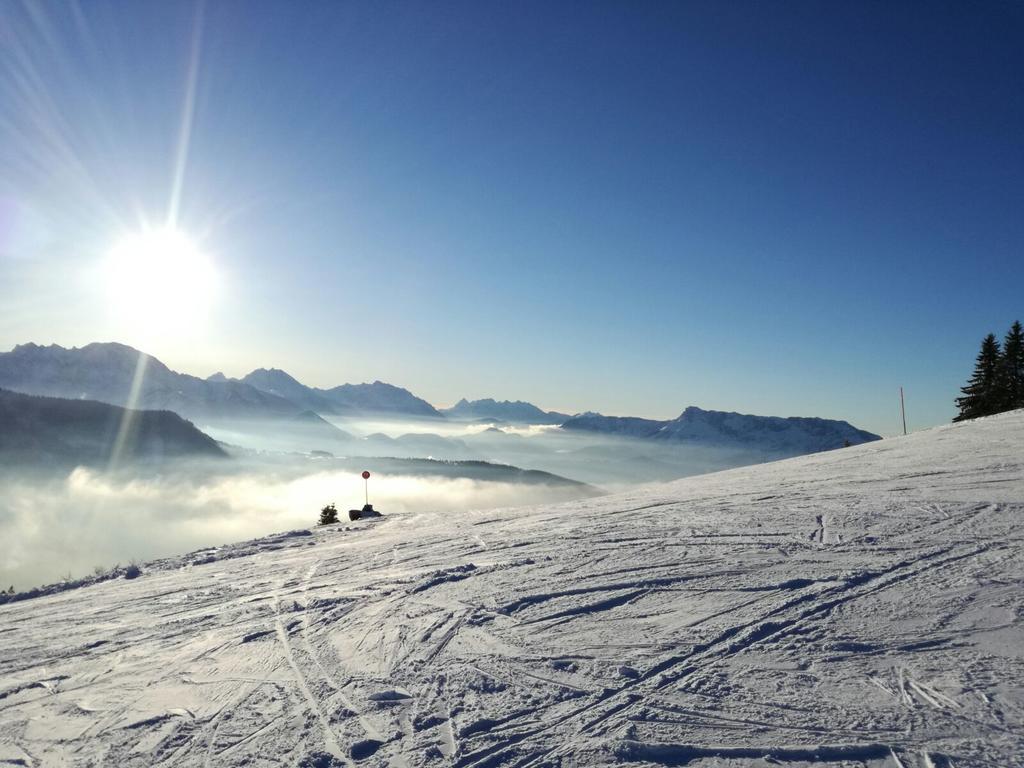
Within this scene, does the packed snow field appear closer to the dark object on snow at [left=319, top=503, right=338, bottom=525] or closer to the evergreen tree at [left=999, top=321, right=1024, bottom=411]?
the dark object on snow at [left=319, top=503, right=338, bottom=525]

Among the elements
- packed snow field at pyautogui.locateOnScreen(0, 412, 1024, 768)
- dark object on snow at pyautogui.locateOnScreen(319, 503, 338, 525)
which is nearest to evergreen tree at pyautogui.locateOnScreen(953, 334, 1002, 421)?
packed snow field at pyautogui.locateOnScreen(0, 412, 1024, 768)

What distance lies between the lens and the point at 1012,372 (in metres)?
46.2

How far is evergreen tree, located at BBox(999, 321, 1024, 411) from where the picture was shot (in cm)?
4547

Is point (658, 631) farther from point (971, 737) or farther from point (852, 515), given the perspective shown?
point (852, 515)

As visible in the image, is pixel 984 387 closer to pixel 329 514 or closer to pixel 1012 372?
pixel 1012 372

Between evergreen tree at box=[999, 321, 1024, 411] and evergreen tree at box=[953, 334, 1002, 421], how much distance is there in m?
0.45

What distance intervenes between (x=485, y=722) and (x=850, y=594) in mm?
5199

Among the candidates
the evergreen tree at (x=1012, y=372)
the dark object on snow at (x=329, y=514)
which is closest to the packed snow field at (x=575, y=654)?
the dark object on snow at (x=329, y=514)

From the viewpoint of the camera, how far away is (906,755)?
13.7 ft

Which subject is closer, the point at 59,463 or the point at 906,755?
the point at 906,755

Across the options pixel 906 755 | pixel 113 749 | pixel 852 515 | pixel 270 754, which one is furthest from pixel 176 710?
pixel 852 515

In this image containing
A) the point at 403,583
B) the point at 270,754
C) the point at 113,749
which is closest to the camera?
the point at 270,754

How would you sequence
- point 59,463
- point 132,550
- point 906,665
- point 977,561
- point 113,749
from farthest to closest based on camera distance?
point 59,463
point 132,550
point 977,561
point 906,665
point 113,749

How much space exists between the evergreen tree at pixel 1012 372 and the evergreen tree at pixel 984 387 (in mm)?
453
